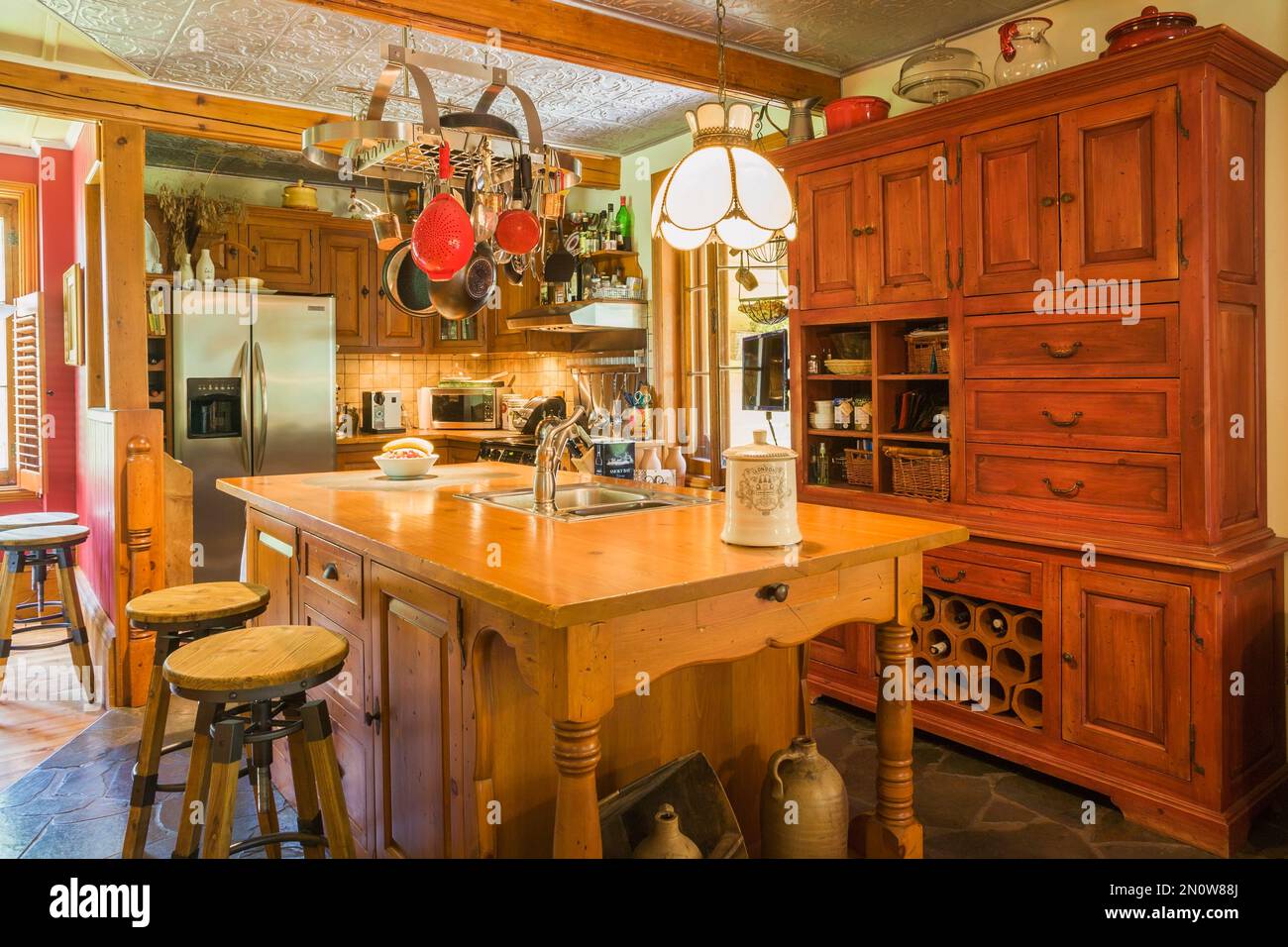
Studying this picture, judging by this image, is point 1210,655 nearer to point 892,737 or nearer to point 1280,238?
point 892,737

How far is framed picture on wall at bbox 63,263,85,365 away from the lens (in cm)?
474

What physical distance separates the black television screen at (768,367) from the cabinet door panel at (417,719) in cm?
260

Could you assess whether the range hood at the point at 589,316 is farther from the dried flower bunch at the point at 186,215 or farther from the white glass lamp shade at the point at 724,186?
the white glass lamp shade at the point at 724,186

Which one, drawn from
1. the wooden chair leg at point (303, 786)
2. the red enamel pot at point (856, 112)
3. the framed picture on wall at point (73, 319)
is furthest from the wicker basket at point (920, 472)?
the framed picture on wall at point (73, 319)

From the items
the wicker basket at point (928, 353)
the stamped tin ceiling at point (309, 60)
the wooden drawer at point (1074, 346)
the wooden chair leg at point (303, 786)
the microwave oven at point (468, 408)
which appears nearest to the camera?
the wooden chair leg at point (303, 786)

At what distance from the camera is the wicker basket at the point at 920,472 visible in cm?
338

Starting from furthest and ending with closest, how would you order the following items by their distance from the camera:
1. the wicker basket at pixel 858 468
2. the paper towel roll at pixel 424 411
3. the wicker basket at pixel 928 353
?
the paper towel roll at pixel 424 411 < the wicker basket at pixel 858 468 < the wicker basket at pixel 928 353

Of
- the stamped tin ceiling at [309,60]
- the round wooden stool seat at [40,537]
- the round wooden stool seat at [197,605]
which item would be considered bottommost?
the round wooden stool seat at [197,605]

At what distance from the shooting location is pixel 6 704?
3.94m

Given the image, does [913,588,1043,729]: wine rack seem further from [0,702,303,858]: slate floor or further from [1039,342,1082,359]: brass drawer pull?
[0,702,303,858]: slate floor

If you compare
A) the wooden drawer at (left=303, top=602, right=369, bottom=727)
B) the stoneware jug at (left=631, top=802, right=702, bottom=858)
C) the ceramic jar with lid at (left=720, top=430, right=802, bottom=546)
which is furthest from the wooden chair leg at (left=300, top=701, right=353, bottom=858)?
the ceramic jar with lid at (left=720, top=430, right=802, bottom=546)

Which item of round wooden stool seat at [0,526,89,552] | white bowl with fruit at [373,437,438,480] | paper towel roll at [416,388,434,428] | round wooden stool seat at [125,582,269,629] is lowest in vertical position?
round wooden stool seat at [125,582,269,629]

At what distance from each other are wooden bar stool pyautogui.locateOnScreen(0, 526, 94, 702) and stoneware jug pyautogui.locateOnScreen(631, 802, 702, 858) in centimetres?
317
